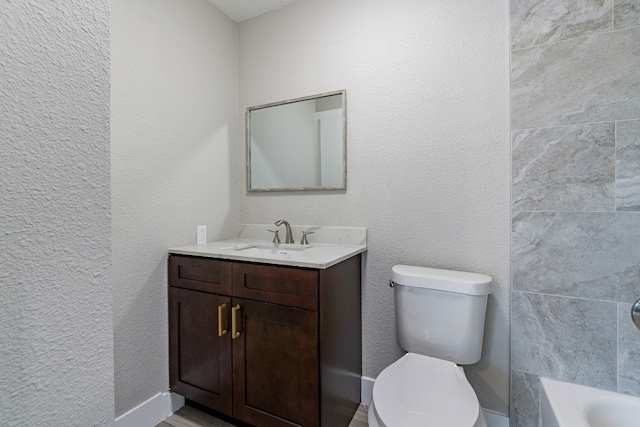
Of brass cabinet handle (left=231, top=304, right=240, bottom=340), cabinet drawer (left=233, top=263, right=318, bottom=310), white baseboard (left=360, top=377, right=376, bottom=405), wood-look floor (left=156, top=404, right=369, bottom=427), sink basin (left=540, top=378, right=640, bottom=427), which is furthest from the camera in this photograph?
white baseboard (left=360, top=377, right=376, bottom=405)

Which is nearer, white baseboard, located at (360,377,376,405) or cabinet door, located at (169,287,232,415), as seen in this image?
cabinet door, located at (169,287,232,415)

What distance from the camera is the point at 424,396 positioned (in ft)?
3.72

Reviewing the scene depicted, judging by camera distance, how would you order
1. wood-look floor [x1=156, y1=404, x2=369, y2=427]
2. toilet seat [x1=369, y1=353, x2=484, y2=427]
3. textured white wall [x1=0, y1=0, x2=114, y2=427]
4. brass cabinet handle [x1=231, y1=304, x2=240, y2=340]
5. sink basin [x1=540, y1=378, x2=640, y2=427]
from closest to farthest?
textured white wall [x1=0, y1=0, x2=114, y2=427], toilet seat [x1=369, y1=353, x2=484, y2=427], sink basin [x1=540, y1=378, x2=640, y2=427], brass cabinet handle [x1=231, y1=304, x2=240, y2=340], wood-look floor [x1=156, y1=404, x2=369, y2=427]

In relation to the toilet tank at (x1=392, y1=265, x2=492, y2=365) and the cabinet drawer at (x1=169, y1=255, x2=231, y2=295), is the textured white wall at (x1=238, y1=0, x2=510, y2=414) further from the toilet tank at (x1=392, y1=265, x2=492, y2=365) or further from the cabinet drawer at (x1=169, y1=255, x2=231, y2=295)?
the cabinet drawer at (x1=169, y1=255, x2=231, y2=295)

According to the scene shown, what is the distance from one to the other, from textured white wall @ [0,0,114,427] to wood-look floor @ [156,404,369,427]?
1292 mm

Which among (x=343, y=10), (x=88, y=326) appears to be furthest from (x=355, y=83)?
(x=88, y=326)

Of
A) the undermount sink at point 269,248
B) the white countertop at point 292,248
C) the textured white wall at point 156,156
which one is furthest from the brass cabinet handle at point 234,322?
the textured white wall at point 156,156

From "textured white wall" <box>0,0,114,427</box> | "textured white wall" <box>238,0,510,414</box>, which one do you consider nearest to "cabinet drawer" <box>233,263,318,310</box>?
"textured white wall" <box>238,0,510,414</box>

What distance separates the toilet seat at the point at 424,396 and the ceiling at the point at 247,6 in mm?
2201

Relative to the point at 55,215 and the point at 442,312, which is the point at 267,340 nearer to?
the point at 442,312

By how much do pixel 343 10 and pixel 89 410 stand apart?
207 cm

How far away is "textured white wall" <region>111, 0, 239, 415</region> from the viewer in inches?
57.2

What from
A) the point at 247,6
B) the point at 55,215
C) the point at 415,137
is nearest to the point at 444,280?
the point at 415,137

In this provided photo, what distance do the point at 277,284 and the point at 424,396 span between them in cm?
73
